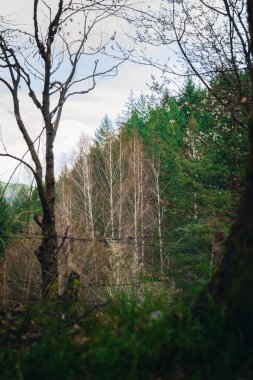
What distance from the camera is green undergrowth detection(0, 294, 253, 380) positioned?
2.23 meters

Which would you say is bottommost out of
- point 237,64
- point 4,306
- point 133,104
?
point 4,306

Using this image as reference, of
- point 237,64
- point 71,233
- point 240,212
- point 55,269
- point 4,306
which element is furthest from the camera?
point 71,233

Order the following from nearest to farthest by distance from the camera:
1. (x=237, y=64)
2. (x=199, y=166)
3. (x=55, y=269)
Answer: (x=55, y=269)
(x=237, y=64)
(x=199, y=166)

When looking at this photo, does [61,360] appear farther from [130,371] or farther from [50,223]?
[50,223]

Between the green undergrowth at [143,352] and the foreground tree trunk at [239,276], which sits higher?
the foreground tree trunk at [239,276]

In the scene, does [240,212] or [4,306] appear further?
[4,306]

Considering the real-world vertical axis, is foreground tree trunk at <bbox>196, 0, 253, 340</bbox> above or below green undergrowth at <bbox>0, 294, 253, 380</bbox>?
above

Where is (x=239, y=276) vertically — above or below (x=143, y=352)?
above

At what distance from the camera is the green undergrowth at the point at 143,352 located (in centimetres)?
Result: 223

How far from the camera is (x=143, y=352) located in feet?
7.61

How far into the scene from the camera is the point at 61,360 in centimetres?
237

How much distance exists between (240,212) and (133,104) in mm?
55166

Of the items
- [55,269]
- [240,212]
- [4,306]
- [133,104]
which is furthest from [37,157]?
[133,104]

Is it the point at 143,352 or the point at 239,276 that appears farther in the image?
the point at 239,276
